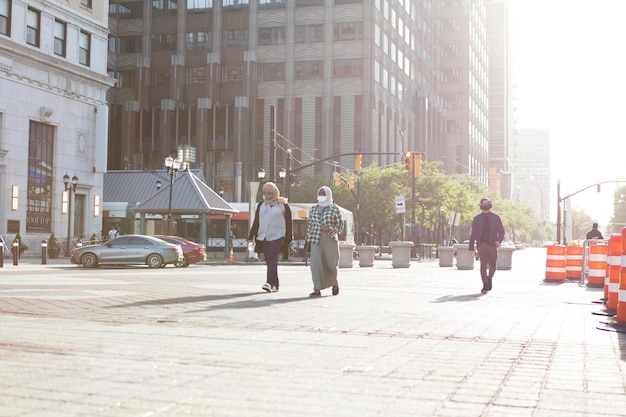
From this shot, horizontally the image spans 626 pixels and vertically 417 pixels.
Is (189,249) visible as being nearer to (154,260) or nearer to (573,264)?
(154,260)

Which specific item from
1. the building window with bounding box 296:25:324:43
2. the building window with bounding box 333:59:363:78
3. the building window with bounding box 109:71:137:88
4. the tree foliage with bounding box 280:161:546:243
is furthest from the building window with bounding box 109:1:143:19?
the tree foliage with bounding box 280:161:546:243

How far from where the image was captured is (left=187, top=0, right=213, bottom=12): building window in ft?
259

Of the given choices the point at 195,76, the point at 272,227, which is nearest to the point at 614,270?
the point at 272,227

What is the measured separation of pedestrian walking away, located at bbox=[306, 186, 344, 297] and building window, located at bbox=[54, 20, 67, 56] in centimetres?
3330

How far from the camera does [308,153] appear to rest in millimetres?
74438

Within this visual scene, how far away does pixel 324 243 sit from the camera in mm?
12836

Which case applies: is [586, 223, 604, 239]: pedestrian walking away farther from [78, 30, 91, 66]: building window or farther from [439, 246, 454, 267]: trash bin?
[78, 30, 91, 66]: building window

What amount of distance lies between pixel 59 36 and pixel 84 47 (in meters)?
2.31

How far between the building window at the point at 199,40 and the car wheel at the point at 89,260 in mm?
53483

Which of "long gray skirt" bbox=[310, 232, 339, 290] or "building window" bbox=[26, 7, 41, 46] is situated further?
"building window" bbox=[26, 7, 41, 46]

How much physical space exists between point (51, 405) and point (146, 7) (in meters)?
80.8

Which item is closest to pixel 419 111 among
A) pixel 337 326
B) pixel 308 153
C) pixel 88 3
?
pixel 308 153

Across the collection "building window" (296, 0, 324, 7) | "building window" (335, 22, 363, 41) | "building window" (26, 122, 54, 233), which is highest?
"building window" (296, 0, 324, 7)

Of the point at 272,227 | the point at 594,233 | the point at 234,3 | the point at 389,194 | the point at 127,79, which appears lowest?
the point at 272,227
